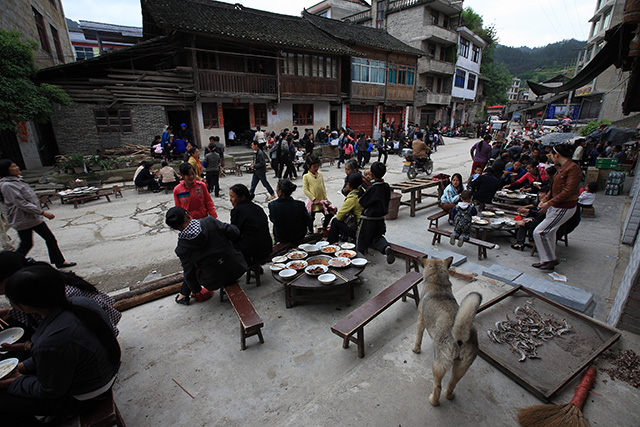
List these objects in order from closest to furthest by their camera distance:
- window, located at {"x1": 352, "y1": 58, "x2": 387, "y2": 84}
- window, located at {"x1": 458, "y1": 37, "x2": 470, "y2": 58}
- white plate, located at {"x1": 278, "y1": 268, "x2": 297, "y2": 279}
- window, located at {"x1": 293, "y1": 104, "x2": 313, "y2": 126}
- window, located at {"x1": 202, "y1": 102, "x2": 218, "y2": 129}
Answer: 1. white plate, located at {"x1": 278, "y1": 268, "x2": 297, "y2": 279}
2. window, located at {"x1": 202, "y1": 102, "x2": 218, "y2": 129}
3. window, located at {"x1": 293, "y1": 104, "x2": 313, "y2": 126}
4. window, located at {"x1": 352, "y1": 58, "x2": 387, "y2": 84}
5. window, located at {"x1": 458, "y1": 37, "x2": 470, "y2": 58}

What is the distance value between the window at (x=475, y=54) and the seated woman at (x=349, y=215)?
120 ft

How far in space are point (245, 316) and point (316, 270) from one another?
111cm

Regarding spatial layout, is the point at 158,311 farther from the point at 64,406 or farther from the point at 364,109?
the point at 364,109

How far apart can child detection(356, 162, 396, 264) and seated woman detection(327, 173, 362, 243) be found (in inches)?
10.8

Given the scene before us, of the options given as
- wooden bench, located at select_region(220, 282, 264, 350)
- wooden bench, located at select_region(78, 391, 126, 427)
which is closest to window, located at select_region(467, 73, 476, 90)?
wooden bench, located at select_region(220, 282, 264, 350)

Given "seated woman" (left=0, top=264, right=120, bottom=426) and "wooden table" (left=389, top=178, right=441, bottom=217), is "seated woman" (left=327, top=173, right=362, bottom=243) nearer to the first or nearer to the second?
"wooden table" (left=389, top=178, right=441, bottom=217)

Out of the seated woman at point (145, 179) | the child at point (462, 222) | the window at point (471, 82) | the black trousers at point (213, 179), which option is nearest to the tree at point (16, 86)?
the seated woman at point (145, 179)

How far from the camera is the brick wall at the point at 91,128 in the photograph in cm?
1277

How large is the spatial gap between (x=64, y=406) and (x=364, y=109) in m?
23.8

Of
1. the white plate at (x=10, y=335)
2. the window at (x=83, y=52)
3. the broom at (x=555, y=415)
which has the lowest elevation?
the broom at (x=555, y=415)

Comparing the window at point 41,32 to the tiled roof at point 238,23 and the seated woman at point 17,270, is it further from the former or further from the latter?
the seated woman at point 17,270

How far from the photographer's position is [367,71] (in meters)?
21.5

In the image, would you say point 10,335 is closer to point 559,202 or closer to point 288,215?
point 288,215

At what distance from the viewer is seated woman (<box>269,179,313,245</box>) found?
15.2 feet
